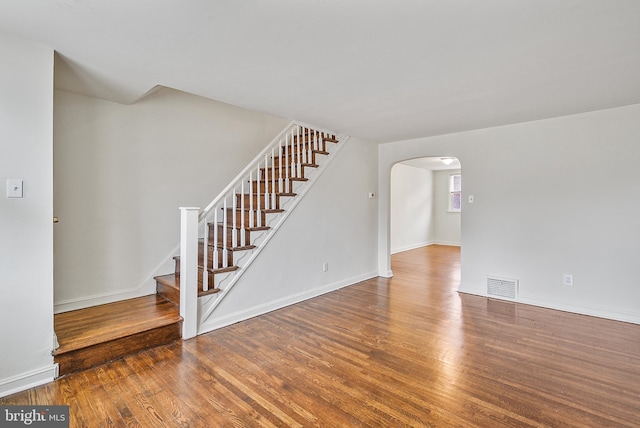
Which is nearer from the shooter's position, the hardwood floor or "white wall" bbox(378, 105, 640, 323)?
the hardwood floor

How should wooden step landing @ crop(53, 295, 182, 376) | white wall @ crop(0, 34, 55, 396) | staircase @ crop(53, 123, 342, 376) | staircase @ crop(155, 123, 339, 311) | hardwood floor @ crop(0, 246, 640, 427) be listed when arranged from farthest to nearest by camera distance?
staircase @ crop(155, 123, 339, 311)
staircase @ crop(53, 123, 342, 376)
wooden step landing @ crop(53, 295, 182, 376)
white wall @ crop(0, 34, 55, 396)
hardwood floor @ crop(0, 246, 640, 427)

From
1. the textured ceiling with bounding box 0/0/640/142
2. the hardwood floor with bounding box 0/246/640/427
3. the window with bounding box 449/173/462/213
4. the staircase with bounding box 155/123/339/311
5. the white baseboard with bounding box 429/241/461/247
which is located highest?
the textured ceiling with bounding box 0/0/640/142

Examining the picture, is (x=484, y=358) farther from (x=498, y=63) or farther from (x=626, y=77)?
(x=626, y=77)

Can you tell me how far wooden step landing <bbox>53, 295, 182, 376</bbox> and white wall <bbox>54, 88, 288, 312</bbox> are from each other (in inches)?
13.6

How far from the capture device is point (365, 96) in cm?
296

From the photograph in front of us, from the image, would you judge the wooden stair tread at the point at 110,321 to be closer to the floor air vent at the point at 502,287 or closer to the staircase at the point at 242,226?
the staircase at the point at 242,226

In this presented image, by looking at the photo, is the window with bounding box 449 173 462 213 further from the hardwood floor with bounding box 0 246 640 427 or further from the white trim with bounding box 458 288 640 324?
the hardwood floor with bounding box 0 246 640 427

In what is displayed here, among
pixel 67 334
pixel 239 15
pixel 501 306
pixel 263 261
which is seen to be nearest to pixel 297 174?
pixel 263 261

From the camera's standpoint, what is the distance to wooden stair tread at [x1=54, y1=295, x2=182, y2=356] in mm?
2400

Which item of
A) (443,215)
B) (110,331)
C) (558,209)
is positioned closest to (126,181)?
(110,331)

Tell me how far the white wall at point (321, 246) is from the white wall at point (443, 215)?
16.8ft

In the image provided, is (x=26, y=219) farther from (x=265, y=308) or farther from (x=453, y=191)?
(x=453, y=191)

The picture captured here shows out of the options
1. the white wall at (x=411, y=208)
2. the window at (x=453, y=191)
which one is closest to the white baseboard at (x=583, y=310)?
the white wall at (x=411, y=208)

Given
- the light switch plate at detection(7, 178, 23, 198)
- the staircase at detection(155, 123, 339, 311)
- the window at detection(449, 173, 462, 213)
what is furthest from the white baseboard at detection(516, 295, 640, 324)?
the window at detection(449, 173, 462, 213)
